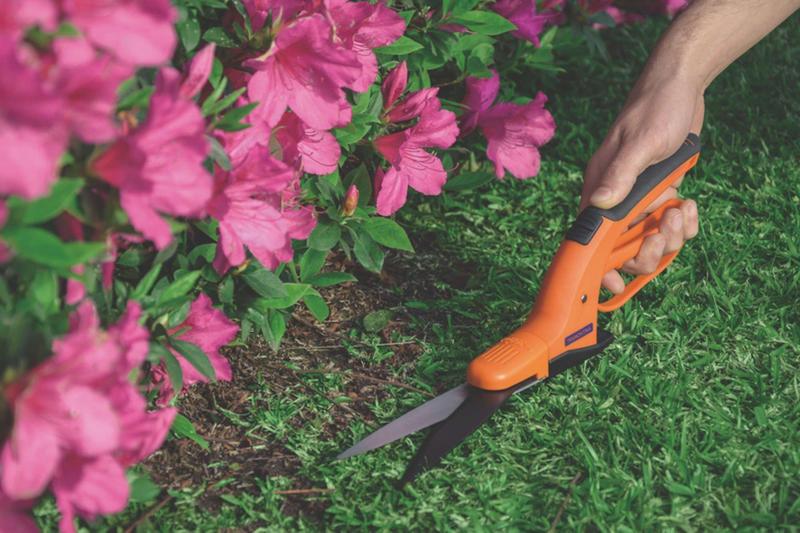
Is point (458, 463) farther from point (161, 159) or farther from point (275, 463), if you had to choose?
point (161, 159)

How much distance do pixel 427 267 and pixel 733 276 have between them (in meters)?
0.81

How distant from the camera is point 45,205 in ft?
4.36

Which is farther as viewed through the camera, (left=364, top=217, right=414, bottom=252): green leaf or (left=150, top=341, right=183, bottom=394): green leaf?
(left=364, top=217, right=414, bottom=252): green leaf

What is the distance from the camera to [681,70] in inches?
96.3

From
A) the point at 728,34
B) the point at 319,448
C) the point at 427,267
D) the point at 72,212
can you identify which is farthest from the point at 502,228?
the point at 72,212

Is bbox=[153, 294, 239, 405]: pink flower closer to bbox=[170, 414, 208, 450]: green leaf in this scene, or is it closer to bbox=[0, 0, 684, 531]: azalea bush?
bbox=[0, 0, 684, 531]: azalea bush

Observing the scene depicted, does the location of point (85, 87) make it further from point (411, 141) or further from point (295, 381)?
point (295, 381)

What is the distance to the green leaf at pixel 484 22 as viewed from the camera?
8.04 ft

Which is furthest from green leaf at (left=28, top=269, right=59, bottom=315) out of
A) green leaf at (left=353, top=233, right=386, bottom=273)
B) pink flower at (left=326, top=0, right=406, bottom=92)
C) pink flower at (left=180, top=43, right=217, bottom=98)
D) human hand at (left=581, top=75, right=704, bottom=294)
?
human hand at (left=581, top=75, right=704, bottom=294)

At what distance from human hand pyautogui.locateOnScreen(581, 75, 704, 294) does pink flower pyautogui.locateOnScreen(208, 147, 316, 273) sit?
0.83m

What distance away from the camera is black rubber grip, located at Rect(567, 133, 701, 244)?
221 cm

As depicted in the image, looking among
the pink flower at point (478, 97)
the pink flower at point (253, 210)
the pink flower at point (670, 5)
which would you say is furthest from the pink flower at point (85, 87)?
the pink flower at point (670, 5)

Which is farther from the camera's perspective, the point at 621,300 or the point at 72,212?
the point at 621,300

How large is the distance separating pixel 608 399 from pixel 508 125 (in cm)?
77
